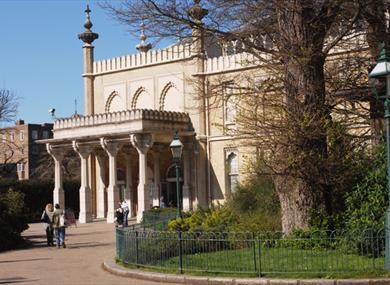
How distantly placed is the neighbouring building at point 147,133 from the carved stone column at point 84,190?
0.05m

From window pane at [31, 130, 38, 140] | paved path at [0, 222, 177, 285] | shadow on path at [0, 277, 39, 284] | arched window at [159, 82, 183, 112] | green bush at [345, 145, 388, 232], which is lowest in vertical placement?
shadow on path at [0, 277, 39, 284]

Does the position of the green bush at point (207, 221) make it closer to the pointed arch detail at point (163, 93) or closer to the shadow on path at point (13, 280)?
the shadow on path at point (13, 280)

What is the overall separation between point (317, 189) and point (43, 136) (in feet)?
190

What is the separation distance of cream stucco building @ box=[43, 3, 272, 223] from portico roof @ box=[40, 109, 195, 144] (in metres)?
0.05

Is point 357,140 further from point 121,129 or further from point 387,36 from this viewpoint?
point 121,129

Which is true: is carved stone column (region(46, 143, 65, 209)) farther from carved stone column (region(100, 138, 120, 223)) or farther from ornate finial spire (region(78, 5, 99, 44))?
ornate finial spire (region(78, 5, 99, 44))

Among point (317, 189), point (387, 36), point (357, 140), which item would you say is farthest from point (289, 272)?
point (387, 36)

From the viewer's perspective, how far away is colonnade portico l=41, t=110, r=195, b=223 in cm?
3512

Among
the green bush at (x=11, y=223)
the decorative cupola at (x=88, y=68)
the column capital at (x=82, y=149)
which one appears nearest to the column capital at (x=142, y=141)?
the column capital at (x=82, y=149)

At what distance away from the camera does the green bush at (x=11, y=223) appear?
Answer: 2162cm

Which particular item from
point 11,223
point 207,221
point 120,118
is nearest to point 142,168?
point 120,118

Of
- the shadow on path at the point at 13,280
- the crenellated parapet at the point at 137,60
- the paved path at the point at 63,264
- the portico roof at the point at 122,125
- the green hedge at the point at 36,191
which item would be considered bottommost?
the shadow on path at the point at 13,280

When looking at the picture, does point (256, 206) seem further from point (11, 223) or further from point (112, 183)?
point (112, 183)

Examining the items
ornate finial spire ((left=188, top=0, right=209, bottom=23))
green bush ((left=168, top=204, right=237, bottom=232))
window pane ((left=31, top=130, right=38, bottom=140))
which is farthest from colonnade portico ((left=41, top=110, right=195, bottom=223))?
window pane ((left=31, top=130, right=38, bottom=140))
